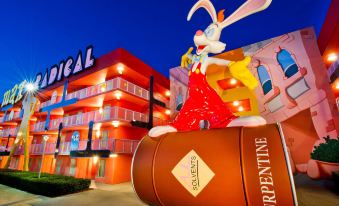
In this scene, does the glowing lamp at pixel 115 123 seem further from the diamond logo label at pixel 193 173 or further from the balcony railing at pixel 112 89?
the diamond logo label at pixel 193 173

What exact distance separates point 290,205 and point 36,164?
23.7m

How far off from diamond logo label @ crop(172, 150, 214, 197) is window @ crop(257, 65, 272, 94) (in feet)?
39.1

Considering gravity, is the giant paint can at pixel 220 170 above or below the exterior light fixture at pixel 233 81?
below

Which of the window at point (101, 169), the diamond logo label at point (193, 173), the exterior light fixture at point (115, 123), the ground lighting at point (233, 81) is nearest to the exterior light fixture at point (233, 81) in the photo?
the ground lighting at point (233, 81)

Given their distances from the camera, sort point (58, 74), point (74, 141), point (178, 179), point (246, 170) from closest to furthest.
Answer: point (246, 170) → point (178, 179) → point (74, 141) → point (58, 74)

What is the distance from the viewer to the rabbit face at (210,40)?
366cm

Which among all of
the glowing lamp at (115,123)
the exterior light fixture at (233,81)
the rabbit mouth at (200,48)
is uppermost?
the exterior light fixture at (233,81)

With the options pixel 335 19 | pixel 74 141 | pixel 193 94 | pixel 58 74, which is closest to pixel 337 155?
pixel 335 19

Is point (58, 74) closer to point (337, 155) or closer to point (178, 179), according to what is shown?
point (178, 179)

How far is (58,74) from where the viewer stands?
59.2 feet

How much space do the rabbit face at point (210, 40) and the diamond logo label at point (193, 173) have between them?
2.72m

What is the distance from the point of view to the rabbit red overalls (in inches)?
101

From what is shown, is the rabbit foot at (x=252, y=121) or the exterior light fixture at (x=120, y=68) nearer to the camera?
the rabbit foot at (x=252, y=121)

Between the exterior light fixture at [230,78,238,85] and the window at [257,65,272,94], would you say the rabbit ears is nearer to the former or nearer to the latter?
the window at [257,65,272,94]
